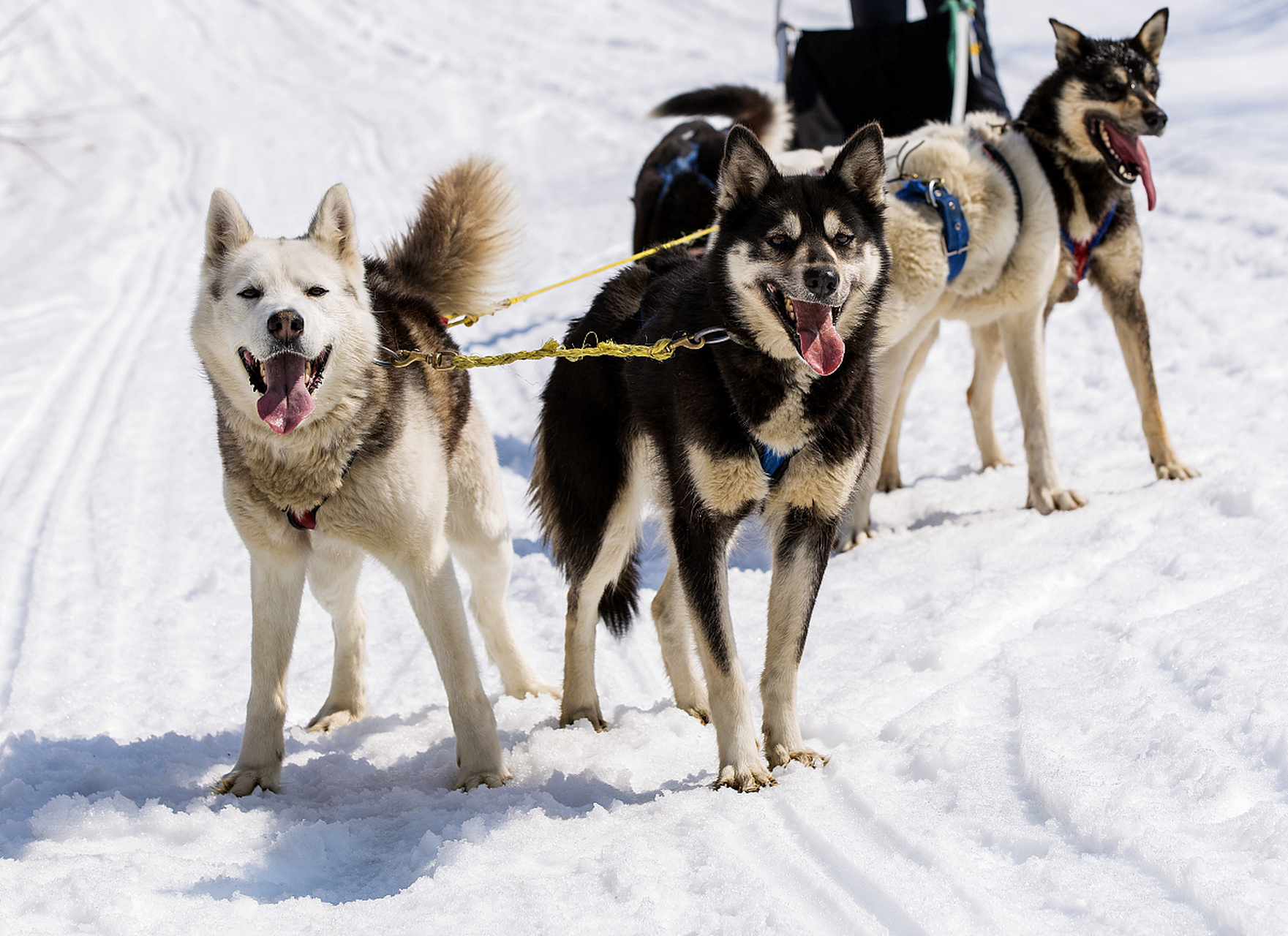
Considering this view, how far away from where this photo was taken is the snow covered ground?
199 centimetres

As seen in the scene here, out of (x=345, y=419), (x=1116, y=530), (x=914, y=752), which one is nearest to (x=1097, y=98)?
(x=1116, y=530)

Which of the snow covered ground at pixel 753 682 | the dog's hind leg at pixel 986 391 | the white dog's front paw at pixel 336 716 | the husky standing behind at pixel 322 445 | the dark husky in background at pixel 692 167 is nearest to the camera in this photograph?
the snow covered ground at pixel 753 682

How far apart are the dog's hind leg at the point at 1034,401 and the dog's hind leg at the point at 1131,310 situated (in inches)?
13.1

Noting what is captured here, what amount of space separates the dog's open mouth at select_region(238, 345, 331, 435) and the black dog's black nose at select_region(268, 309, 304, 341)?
0.04 metres

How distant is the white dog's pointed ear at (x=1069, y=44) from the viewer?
4.44 m

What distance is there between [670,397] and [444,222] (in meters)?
1.11

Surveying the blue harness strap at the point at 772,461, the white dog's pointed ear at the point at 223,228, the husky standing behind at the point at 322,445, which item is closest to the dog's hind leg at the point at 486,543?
the husky standing behind at the point at 322,445

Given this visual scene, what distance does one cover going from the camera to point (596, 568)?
10.1 feet

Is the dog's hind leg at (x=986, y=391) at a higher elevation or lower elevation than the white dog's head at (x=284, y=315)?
lower

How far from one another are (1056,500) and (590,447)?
213 cm

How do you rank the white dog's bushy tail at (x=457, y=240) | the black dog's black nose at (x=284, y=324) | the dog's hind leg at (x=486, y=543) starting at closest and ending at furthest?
the black dog's black nose at (x=284, y=324)
the dog's hind leg at (x=486, y=543)
the white dog's bushy tail at (x=457, y=240)

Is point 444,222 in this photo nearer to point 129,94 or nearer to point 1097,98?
point 1097,98

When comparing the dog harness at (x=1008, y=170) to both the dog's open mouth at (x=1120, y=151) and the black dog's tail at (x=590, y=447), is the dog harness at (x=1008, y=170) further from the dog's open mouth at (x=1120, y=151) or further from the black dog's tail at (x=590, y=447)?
the black dog's tail at (x=590, y=447)

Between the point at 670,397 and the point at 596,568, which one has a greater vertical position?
the point at 670,397
